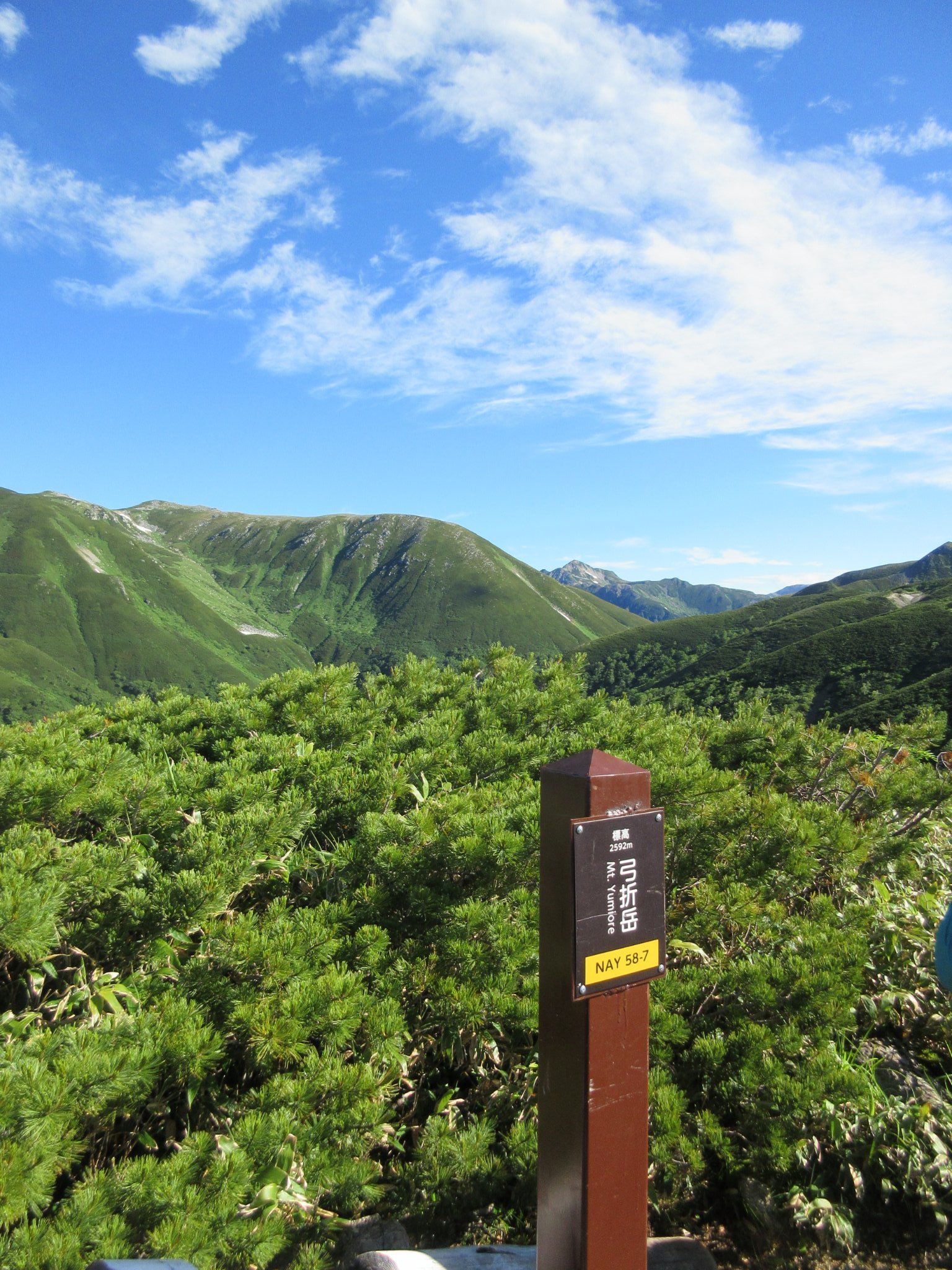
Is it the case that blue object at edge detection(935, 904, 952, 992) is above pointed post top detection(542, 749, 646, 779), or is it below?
below

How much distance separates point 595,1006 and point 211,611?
6045 inches

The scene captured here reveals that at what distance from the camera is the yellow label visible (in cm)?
191

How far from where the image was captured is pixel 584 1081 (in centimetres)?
189

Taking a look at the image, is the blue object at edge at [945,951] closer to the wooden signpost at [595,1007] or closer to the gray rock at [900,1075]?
the gray rock at [900,1075]

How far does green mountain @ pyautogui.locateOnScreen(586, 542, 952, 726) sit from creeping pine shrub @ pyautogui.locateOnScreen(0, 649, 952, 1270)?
3.98 m

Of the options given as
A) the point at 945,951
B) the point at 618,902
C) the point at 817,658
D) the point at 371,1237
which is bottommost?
the point at 371,1237

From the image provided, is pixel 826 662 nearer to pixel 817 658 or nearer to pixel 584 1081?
pixel 817 658

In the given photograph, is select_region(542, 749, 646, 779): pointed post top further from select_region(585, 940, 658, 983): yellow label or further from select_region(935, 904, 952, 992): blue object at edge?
select_region(935, 904, 952, 992): blue object at edge

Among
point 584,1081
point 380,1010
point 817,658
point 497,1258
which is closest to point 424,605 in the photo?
point 817,658

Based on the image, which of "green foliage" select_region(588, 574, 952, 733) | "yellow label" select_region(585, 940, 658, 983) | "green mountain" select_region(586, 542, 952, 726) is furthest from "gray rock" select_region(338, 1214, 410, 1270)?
"green foliage" select_region(588, 574, 952, 733)

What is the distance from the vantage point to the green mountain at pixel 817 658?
51562 millimetres

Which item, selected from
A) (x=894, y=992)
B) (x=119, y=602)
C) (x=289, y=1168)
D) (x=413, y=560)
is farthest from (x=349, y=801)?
(x=413, y=560)

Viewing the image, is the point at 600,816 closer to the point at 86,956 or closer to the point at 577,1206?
the point at 577,1206

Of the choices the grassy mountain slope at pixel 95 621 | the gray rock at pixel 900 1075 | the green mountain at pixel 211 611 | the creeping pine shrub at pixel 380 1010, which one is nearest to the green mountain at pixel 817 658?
the creeping pine shrub at pixel 380 1010
